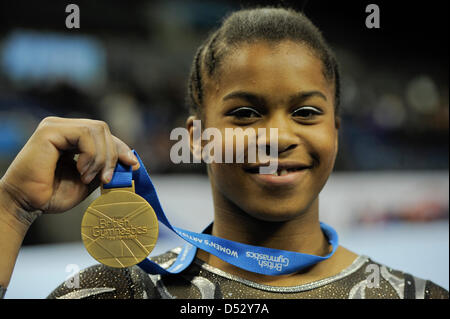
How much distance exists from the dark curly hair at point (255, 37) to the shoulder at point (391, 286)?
496 millimetres

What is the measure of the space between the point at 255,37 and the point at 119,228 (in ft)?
1.83

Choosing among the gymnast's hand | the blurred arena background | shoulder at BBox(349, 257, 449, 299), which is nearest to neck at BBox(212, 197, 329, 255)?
shoulder at BBox(349, 257, 449, 299)

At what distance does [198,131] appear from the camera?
125cm

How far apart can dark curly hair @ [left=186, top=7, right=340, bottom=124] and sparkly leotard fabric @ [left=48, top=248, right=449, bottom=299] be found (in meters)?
0.45

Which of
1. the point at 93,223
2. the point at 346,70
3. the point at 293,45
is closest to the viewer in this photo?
the point at 93,223

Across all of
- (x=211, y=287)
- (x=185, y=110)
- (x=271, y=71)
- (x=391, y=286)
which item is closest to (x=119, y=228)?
(x=211, y=287)

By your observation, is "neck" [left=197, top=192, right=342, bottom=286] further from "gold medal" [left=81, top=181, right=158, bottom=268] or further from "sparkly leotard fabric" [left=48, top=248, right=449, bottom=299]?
"gold medal" [left=81, top=181, right=158, bottom=268]

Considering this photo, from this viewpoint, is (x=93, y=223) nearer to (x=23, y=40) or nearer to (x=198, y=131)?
(x=198, y=131)

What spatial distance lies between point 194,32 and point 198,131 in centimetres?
344

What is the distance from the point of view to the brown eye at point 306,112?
43.6 inches

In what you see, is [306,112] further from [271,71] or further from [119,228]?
[119,228]

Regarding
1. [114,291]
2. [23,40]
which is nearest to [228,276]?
[114,291]

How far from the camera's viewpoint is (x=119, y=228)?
955 mm

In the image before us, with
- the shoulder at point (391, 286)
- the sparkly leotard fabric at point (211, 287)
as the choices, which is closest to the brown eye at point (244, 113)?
the sparkly leotard fabric at point (211, 287)
